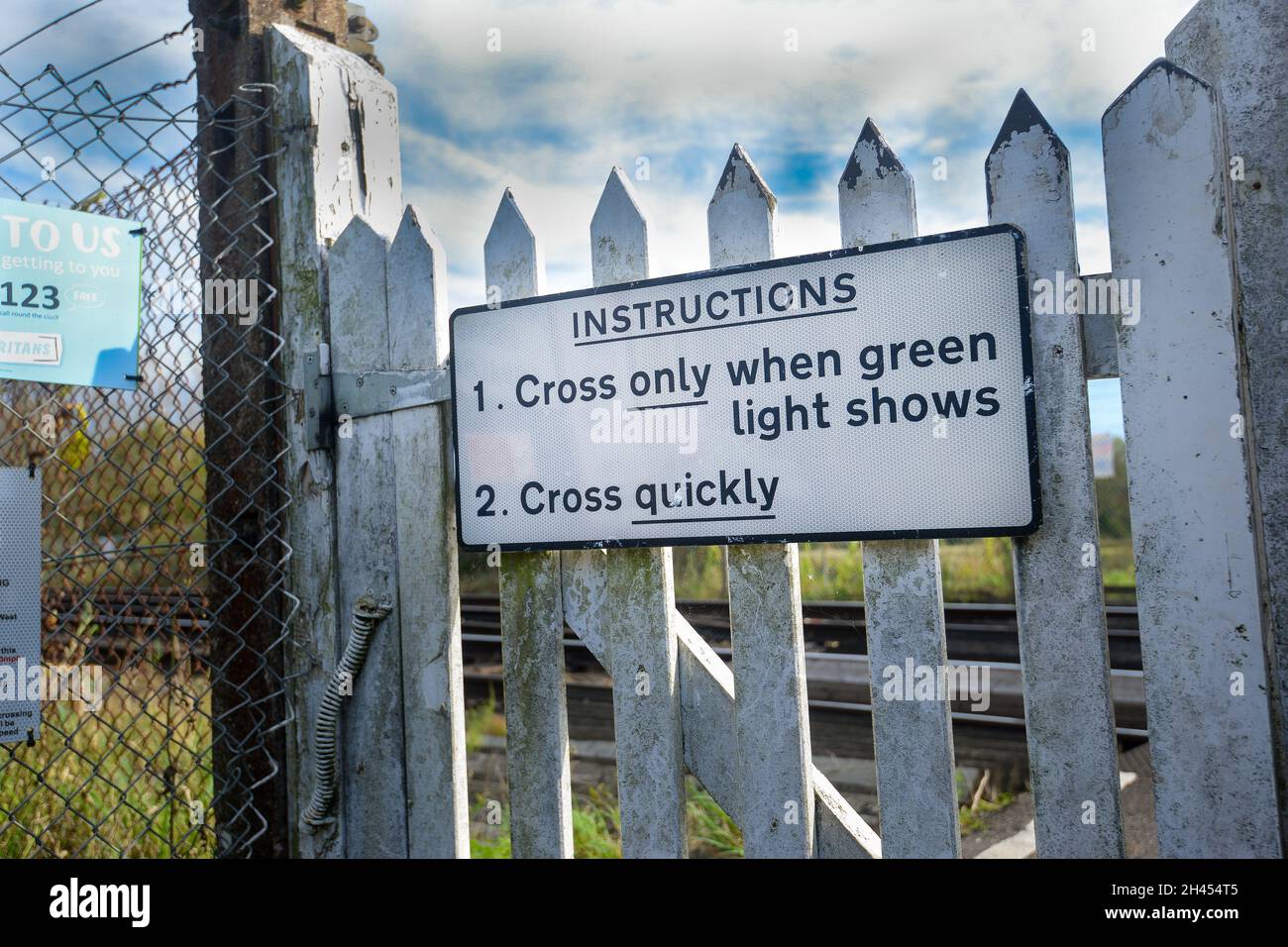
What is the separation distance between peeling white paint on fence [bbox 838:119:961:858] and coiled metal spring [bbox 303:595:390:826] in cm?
121

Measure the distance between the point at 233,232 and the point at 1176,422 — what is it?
227 centimetres

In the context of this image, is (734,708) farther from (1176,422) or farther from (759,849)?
(1176,422)

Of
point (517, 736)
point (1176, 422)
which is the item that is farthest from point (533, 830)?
point (1176, 422)

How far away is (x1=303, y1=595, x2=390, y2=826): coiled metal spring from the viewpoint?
2.24 meters

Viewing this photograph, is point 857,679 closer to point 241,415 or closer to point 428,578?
point 428,578

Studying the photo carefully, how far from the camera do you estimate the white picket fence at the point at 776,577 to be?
5.11 ft

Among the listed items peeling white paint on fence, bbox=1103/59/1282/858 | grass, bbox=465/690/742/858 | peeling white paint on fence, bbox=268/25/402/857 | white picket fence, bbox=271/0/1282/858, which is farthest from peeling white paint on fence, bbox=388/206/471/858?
peeling white paint on fence, bbox=1103/59/1282/858

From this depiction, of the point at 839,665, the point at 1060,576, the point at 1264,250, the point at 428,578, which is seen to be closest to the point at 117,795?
the point at 428,578

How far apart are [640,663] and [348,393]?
1036mm

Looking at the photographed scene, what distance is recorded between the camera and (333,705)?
89.4 inches

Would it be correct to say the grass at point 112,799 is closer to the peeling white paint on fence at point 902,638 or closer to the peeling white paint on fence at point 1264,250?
the peeling white paint on fence at point 902,638

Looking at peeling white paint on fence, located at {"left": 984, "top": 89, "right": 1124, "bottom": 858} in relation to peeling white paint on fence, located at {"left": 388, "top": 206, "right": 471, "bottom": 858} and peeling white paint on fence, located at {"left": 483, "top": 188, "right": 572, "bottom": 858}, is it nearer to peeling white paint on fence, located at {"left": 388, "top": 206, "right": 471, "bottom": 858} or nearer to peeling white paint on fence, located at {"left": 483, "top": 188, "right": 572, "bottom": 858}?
peeling white paint on fence, located at {"left": 483, "top": 188, "right": 572, "bottom": 858}

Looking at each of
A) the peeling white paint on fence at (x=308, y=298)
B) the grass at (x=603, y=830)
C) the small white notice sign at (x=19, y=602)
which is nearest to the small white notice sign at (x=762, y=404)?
the peeling white paint on fence at (x=308, y=298)

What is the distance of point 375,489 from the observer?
2.29 m
